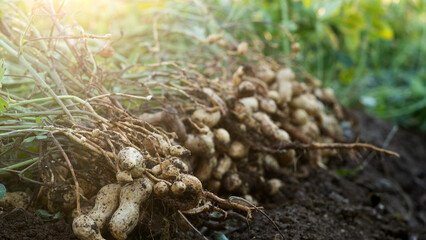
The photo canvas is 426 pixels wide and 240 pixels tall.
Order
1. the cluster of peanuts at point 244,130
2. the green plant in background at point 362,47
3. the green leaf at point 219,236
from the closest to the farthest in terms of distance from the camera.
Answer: the green leaf at point 219,236
the cluster of peanuts at point 244,130
the green plant in background at point 362,47

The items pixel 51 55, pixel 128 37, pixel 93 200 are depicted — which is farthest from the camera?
pixel 128 37

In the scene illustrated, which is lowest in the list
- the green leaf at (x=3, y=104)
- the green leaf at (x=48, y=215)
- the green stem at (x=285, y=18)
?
the green leaf at (x=48, y=215)

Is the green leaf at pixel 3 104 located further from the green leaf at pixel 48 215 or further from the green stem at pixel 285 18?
the green stem at pixel 285 18

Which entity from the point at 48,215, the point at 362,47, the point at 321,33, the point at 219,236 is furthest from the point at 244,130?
the point at 362,47

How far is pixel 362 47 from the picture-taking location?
2746mm

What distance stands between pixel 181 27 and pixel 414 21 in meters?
2.57

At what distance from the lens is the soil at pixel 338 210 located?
35.2 inches

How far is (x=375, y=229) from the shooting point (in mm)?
1320

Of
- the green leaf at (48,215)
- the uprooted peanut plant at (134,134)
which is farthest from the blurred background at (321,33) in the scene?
the green leaf at (48,215)

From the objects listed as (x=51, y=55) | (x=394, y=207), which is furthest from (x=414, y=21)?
(x=51, y=55)

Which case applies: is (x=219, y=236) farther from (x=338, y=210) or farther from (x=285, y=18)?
(x=285, y=18)

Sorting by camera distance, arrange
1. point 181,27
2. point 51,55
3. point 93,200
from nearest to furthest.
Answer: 1. point 93,200
2. point 51,55
3. point 181,27

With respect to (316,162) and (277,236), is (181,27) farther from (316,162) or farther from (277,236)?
(277,236)

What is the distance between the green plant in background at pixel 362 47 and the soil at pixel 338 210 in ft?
1.97
